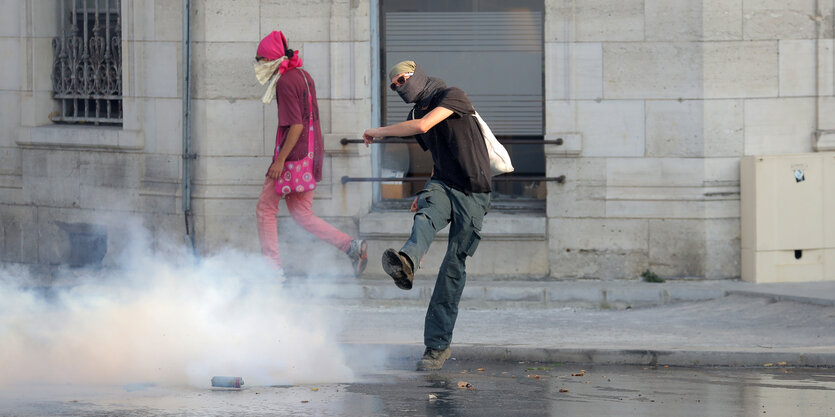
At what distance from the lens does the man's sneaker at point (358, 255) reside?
435 inches

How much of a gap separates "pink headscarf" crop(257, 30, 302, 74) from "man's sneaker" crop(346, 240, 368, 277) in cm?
162

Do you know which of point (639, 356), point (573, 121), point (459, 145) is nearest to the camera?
point (459, 145)

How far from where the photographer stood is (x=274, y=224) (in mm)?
11016

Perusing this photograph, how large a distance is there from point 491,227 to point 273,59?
8.33 ft

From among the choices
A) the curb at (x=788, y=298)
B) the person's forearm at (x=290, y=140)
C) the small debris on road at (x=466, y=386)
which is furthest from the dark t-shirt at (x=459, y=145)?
the curb at (x=788, y=298)

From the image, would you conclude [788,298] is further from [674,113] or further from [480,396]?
[480,396]

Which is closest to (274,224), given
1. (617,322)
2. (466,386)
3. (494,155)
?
(617,322)

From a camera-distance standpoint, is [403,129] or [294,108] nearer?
[403,129]

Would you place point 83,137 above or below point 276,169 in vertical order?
above

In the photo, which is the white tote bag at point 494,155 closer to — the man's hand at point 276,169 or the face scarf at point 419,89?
the face scarf at point 419,89

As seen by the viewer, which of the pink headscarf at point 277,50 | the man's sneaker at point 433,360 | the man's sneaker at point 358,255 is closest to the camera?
the man's sneaker at point 433,360

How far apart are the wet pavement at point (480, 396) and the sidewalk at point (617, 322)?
0.36m

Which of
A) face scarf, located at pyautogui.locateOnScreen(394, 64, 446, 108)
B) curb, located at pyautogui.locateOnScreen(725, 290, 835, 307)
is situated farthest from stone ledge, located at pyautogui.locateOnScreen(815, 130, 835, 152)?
face scarf, located at pyautogui.locateOnScreen(394, 64, 446, 108)

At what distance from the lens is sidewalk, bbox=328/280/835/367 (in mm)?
8359
